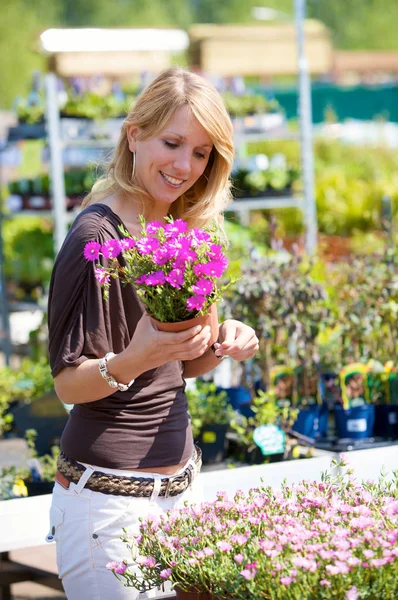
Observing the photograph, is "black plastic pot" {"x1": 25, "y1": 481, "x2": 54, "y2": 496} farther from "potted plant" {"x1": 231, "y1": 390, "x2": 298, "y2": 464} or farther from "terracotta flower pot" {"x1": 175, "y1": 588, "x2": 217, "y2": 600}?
"terracotta flower pot" {"x1": 175, "y1": 588, "x2": 217, "y2": 600}

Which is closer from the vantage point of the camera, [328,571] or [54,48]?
[328,571]

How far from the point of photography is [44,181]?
5.92 metres

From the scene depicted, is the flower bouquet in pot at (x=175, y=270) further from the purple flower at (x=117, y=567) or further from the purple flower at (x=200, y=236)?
the purple flower at (x=117, y=567)

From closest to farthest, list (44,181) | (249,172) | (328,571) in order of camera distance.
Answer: (328,571), (44,181), (249,172)

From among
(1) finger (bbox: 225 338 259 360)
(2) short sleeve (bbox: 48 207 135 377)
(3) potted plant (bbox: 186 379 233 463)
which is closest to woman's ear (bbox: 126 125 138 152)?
(2) short sleeve (bbox: 48 207 135 377)

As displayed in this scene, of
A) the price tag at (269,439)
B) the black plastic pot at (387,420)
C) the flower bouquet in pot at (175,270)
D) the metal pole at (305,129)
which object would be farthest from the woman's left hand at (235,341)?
the metal pole at (305,129)

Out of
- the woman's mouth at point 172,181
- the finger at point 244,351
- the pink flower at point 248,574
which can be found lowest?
the pink flower at point 248,574

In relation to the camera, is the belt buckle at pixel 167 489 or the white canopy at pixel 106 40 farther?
the white canopy at pixel 106 40

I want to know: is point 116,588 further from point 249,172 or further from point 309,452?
point 249,172

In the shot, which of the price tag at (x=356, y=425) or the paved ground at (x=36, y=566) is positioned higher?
the price tag at (x=356, y=425)

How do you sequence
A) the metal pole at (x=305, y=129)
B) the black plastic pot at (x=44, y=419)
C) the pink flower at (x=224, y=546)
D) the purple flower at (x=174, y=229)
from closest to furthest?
the pink flower at (x=224, y=546)
the purple flower at (x=174, y=229)
the black plastic pot at (x=44, y=419)
the metal pole at (x=305, y=129)

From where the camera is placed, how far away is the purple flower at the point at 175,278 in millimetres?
1436

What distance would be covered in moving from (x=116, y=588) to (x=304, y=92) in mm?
4947

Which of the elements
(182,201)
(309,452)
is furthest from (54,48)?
(182,201)
